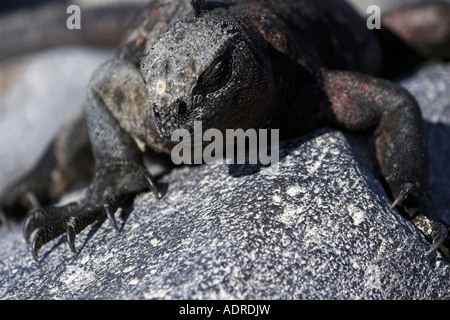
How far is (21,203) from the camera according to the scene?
18.4 ft

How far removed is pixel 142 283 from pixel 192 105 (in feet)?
3.21

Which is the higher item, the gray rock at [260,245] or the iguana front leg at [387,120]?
the iguana front leg at [387,120]

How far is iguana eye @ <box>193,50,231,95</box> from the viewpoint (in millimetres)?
3016

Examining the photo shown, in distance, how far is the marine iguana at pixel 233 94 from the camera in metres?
3.05

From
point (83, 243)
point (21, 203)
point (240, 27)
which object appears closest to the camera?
point (240, 27)

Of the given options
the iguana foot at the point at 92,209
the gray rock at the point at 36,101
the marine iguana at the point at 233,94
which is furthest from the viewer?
the gray rock at the point at 36,101

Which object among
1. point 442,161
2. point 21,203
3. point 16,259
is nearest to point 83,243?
point 16,259

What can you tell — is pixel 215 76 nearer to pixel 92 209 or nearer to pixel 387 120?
pixel 92 209

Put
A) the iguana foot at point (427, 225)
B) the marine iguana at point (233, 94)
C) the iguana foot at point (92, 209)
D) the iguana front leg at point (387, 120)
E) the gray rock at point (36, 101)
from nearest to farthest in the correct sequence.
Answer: the marine iguana at point (233, 94), the iguana foot at point (427, 225), the iguana foot at point (92, 209), the iguana front leg at point (387, 120), the gray rock at point (36, 101)

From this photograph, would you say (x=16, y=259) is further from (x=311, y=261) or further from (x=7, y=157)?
(x=7, y=157)

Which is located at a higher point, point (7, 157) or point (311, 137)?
point (311, 137)

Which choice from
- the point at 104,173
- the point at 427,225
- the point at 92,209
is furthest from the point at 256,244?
the point at 104,173

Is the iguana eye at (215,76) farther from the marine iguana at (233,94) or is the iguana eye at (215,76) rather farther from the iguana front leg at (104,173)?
the iguana front leg at (104,173)

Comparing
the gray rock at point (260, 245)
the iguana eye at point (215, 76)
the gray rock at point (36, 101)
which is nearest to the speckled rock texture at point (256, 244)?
the gray rock at point (260, 245)
